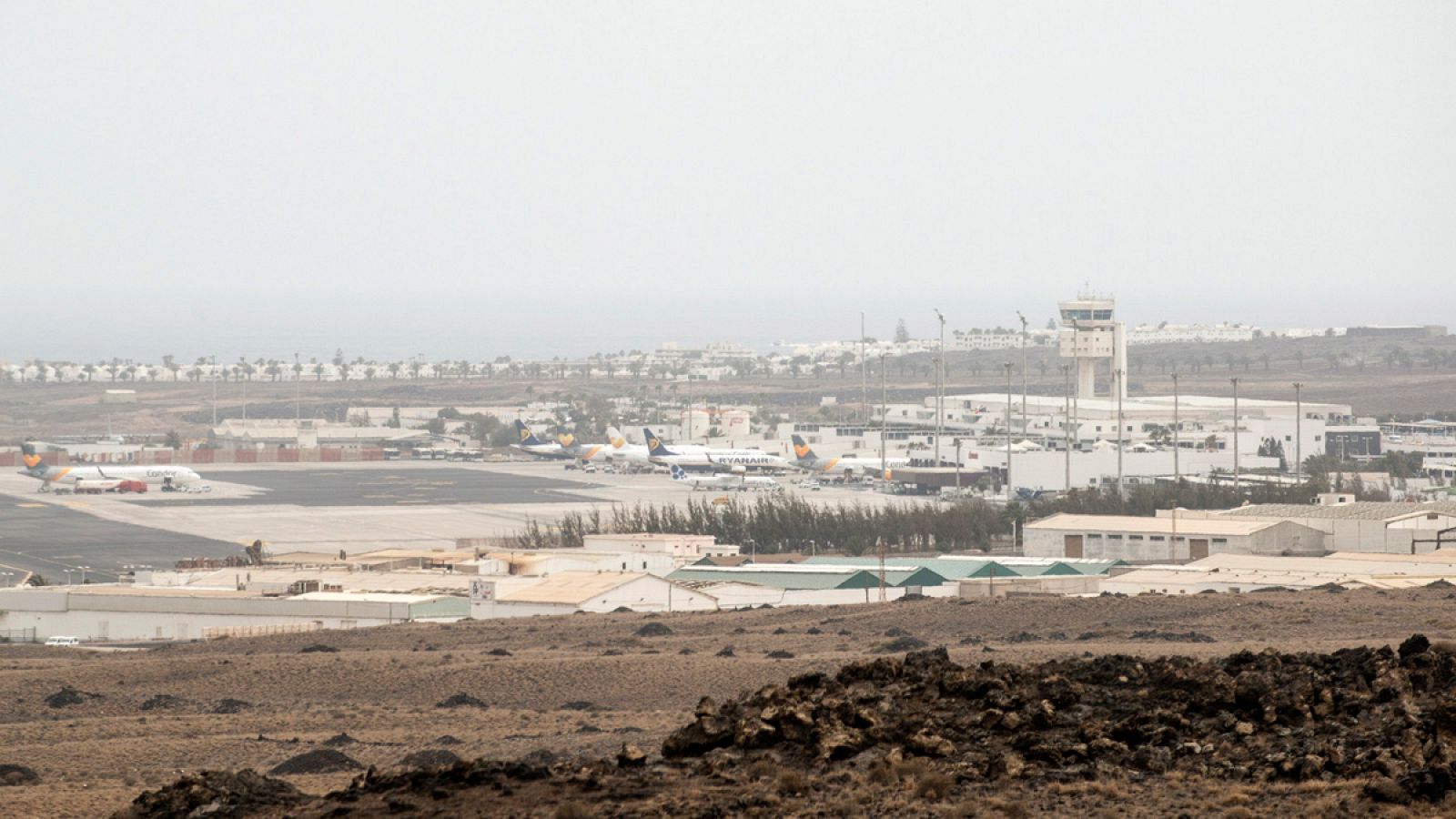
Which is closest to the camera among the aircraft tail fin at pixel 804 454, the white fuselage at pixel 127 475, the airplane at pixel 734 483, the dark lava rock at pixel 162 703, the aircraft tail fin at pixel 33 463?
the dark lava rock at pixel 162 703

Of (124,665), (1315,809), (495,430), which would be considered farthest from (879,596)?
(495,430)

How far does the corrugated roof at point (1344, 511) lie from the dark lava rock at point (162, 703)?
46.2m

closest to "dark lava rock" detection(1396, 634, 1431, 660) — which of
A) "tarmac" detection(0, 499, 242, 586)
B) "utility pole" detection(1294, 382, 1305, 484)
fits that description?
"tarmac" detection(0, 499, 242, 586)

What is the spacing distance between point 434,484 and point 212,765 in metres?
102

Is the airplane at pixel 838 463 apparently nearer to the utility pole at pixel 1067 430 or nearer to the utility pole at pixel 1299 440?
the utility pole at pixel 1067 430

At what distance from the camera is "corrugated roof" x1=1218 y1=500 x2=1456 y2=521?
71.3m

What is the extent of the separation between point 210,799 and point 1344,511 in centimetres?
5923

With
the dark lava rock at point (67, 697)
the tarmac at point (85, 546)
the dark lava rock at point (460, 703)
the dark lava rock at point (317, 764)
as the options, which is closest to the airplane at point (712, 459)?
the tarmac at point (85, 546)

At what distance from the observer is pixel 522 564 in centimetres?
6316

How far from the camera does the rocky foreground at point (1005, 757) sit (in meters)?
18.2

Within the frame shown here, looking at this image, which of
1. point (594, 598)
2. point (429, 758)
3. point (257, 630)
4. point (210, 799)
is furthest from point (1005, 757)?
point (257, 630)

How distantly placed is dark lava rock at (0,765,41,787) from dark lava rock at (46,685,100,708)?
349 inches

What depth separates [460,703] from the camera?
35469 mm

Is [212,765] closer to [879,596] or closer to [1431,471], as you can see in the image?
[879,596]
